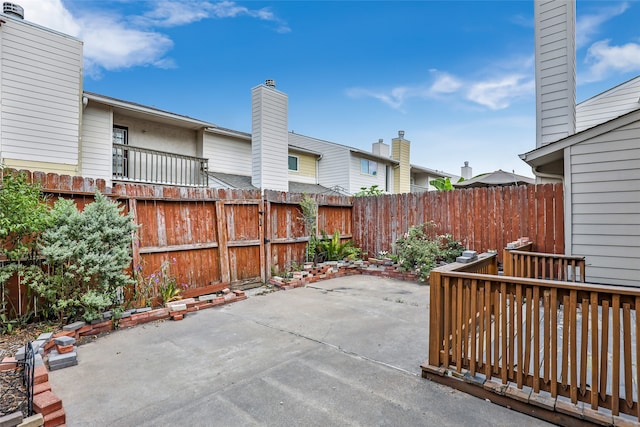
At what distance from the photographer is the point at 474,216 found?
737 cm

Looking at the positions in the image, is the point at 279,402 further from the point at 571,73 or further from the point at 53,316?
the point at 571,73

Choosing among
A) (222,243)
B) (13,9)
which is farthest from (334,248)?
(13,9)

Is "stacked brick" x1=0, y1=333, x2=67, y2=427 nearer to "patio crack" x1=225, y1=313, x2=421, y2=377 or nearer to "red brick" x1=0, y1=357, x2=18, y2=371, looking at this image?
"red brick" x1=0, y1=357, x2=18, y2=371

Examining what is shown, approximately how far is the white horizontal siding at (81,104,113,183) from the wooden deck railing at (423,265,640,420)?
9689mm

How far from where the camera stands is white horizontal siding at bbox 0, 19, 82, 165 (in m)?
7.57

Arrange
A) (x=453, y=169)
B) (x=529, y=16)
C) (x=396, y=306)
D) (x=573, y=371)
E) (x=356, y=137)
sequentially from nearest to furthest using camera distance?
(x=573, y=371), (x=396, y=306), (x=529, y=16), (x=356, y=137), (x=453, y=169)

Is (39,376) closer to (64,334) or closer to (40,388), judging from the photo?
(40,388)

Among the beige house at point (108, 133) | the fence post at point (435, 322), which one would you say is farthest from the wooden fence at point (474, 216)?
the fence post at point (435, 322)

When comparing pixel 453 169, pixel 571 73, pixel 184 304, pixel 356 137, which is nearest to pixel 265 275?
pixel 184 304

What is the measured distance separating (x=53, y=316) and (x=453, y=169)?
2982 centimetres

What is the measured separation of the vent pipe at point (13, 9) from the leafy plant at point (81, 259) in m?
7.46

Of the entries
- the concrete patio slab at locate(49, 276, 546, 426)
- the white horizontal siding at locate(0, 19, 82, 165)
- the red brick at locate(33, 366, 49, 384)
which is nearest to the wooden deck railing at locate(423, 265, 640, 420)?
the concrete patio slab at locate(49, 276, 546, 426)

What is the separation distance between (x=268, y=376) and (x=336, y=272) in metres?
5.05

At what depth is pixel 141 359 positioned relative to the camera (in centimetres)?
334
